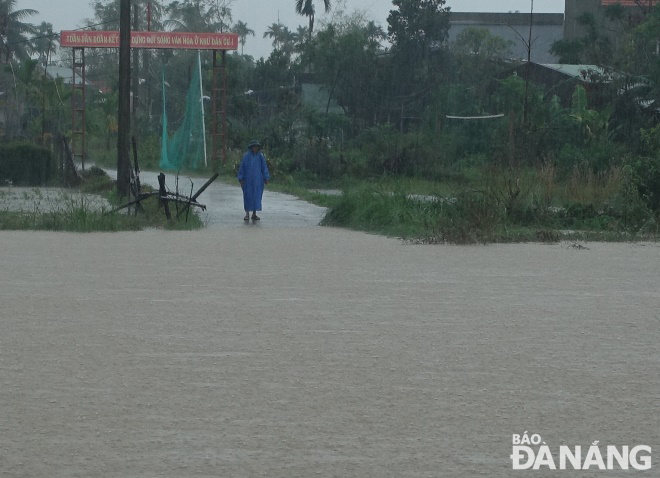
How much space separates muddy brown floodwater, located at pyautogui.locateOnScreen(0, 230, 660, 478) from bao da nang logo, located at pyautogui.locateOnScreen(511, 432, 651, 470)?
7 centimetres

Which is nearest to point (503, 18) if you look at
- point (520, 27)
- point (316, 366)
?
point (520, 27)

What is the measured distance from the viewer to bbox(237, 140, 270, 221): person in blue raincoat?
22.4m

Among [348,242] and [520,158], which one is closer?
[348,242]

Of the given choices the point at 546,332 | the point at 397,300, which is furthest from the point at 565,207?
the point at 546,332

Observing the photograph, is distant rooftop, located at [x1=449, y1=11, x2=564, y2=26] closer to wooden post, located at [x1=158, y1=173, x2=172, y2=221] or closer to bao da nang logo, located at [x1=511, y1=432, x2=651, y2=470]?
wooden post, located at [x1=158, y1=173, x2=172, y2=221]

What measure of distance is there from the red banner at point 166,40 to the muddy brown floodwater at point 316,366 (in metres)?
28.3

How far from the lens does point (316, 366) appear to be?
26.7ft

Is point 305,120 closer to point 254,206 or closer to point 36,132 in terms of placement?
point 36,132

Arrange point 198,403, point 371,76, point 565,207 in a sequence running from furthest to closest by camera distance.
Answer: point 371,76, point 565,207, point 198,403

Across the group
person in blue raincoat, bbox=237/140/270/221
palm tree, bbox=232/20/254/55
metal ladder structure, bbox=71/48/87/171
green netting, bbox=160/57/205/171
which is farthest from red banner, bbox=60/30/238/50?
palm tree, bbox=232/20/254/55

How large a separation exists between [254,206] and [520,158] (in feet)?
53.3

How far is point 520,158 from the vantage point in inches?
1448

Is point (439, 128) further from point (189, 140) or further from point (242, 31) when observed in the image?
point (242, 31)

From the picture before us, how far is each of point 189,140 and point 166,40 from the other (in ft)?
13.1
